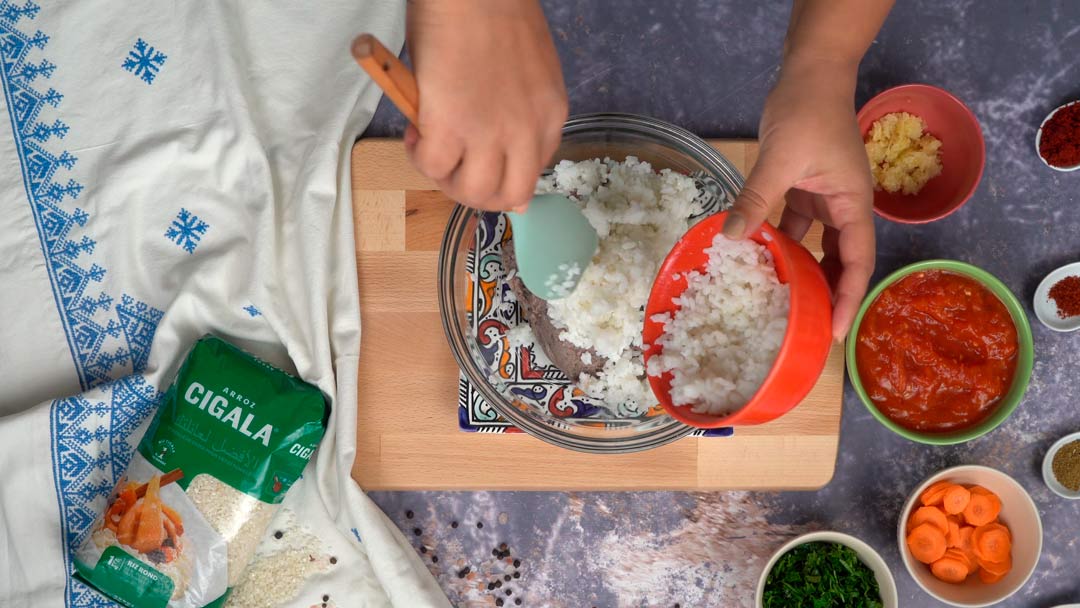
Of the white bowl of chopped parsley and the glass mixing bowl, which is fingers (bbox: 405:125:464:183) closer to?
Result: the glass mixing bowl

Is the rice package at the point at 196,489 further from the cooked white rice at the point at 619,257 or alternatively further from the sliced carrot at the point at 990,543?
the sliced carrot at the point at 990,543

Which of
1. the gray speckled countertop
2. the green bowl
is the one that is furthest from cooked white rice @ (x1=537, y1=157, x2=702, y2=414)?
the green bowl

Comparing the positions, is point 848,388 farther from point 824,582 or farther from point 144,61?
point 144,61

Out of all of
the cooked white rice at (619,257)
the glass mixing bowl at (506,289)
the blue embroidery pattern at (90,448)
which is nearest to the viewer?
the cooked white rice at (619,257)

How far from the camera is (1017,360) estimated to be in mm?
1577

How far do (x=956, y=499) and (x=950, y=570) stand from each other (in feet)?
0.49

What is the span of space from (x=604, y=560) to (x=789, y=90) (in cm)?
107

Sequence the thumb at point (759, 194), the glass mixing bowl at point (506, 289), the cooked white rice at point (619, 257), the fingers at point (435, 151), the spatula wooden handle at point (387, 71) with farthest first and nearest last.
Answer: the glass mixing bowl at point (506, 289)
the cooked white rice at point (619, 257)
the thumb at point (759, 194)
the fingers at point (435, 151)
the spatula wooden handle at point (387, 71)

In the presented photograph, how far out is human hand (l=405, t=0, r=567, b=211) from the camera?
3.31 feet

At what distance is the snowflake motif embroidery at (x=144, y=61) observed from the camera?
1.68m

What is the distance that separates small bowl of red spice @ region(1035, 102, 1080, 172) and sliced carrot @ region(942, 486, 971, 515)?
0.73m

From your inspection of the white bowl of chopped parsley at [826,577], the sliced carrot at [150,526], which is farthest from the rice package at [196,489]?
the white bowl of chopped parsley at [826,577]

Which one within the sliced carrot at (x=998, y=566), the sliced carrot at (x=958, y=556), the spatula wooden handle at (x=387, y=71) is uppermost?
the spatula wooden handle at (x=387, y=71)

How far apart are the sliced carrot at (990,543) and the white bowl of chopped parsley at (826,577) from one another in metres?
0.21
